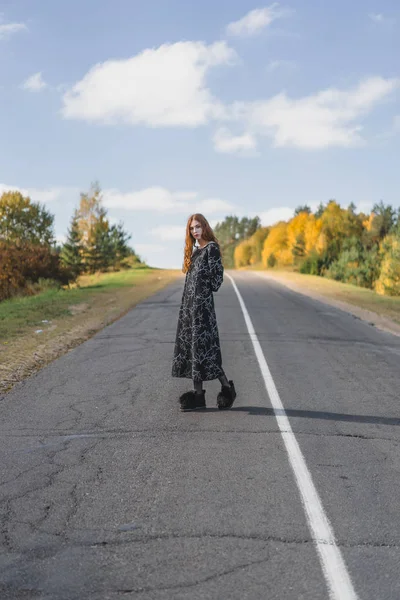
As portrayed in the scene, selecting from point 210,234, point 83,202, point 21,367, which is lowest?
point 21,367

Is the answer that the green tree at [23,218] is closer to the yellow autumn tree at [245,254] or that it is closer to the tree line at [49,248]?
the tree line at [49,248]

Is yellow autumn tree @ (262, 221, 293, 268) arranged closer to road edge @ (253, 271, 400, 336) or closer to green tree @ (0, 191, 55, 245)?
green tree @ (0, 191, 55, 245)

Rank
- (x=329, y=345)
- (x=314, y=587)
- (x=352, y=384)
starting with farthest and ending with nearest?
1. (x=329, y=345)
2. (x=352, y=384)
3. (x=314, y=587)

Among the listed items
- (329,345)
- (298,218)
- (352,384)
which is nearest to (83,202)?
Answer: (298,218)

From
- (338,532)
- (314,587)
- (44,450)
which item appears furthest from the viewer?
(44,450)

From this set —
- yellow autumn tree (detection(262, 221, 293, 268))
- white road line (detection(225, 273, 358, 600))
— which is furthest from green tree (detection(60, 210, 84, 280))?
white road line (detection(225, 273, 358, 600))

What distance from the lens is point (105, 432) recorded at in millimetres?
6074

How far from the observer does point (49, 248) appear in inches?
1129

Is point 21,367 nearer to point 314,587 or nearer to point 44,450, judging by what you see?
point 44,450

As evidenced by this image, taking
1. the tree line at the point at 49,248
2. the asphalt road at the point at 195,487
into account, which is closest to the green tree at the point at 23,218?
the tree line at the point at 49,248

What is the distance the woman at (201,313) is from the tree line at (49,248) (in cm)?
2023

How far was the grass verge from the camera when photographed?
34.4ft

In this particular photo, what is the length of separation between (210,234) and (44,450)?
2786 mm

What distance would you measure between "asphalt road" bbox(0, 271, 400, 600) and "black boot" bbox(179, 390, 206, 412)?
11cm
